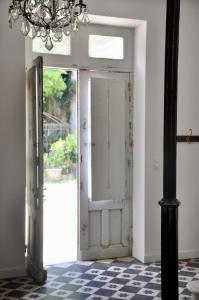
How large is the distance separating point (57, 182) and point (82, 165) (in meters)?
4.72

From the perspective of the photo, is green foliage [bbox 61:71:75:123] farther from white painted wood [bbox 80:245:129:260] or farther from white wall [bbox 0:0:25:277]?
white wall [bbox 0:0:25:277]

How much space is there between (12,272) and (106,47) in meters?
2.76

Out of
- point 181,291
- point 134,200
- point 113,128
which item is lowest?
point 181,291

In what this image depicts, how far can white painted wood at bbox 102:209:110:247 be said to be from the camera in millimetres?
4777

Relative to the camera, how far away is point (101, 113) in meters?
4.70

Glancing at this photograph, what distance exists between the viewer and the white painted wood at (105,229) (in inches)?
188

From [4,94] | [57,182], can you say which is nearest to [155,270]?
[4,94]

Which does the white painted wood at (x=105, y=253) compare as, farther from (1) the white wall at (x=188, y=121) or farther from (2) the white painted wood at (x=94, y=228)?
(1) the white wall at (x=188, y=121)

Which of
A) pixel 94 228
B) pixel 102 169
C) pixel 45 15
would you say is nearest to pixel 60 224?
pixel 94 228

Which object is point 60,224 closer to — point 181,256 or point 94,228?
point 94,228

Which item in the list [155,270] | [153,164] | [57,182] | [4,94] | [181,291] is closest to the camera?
[181,291]

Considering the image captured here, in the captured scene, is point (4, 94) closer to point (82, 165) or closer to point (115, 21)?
point (82, 165)

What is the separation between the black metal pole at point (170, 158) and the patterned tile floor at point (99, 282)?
7.27ft

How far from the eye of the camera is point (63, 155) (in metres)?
8.89
